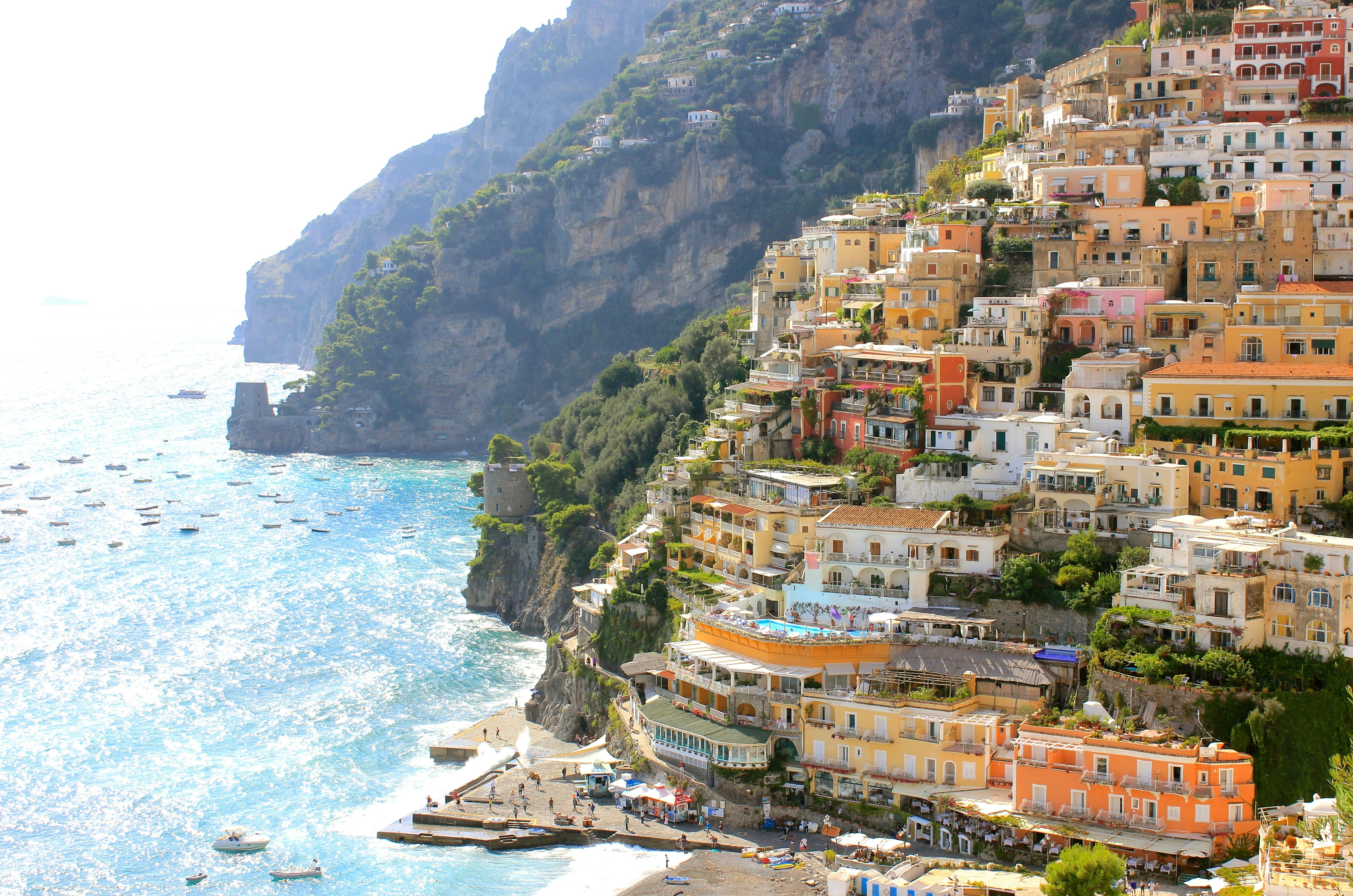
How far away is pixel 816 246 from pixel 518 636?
23.4m

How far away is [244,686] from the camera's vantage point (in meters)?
64.6

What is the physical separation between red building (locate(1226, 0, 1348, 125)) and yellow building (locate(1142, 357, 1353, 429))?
2092 centimetres

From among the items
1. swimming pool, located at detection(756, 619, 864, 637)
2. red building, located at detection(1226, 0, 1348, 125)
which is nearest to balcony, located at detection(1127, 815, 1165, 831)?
swimming pool, located at detection(756, 619, 864, 637)

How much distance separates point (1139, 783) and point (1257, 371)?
53.0 ft

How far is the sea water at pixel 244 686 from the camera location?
45.4m

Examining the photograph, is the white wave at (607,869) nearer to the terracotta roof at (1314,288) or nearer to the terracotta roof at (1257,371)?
the terracotta roof at (1257,371)

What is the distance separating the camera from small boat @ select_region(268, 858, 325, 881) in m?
43.8

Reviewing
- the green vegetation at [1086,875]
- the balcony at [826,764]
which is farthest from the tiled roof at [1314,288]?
the green vegetation at [1086,875]

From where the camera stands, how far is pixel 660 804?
4409cm

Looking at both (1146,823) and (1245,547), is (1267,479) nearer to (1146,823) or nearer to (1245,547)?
(1245,547)

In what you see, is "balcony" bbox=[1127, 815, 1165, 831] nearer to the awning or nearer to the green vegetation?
the green vegetation

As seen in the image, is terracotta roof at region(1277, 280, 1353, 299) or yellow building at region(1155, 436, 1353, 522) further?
terracotta roof at region(1277, 280, 1353, 299)

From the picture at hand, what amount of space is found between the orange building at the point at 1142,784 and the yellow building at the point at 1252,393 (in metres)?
13.1

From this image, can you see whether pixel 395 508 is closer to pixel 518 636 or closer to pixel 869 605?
pixel 518 636
